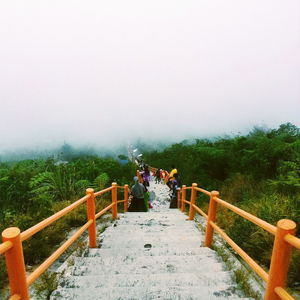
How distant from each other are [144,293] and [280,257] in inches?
55.5

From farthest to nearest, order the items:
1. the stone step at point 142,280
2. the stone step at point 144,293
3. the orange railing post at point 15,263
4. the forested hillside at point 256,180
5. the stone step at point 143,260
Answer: the forested hillside at point 256,180
the stone step at point 143,260
the stone step at point 142,280
the stone step at point 144,293
the orange railing post at point 15,263

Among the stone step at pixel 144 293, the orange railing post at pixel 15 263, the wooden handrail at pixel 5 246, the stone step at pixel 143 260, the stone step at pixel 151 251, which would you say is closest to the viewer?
the wooden handrail at pixel 5 246

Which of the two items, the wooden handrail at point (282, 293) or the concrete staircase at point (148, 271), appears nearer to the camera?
the wooden handrail at point (282, 293)

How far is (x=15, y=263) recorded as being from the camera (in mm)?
1976

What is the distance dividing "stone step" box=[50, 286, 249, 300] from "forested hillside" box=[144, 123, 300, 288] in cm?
123

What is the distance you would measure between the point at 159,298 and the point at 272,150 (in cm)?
858

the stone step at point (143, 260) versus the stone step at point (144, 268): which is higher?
the stone step at point (144, 268)

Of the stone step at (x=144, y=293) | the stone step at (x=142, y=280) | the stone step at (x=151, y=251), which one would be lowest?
the stone step at (x=151, y=251)

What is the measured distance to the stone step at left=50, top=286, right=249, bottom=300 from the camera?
2535 mm

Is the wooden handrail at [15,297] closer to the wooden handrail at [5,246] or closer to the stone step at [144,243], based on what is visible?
the wooden handrail at [5,246]

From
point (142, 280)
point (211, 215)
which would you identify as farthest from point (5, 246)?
point (211, 215)

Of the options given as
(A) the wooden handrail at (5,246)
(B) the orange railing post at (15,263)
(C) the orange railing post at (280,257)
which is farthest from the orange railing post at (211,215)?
(A) the wooden handrail at (5,246)

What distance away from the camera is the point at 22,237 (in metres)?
2.07

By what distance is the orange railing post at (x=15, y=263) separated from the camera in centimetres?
192
